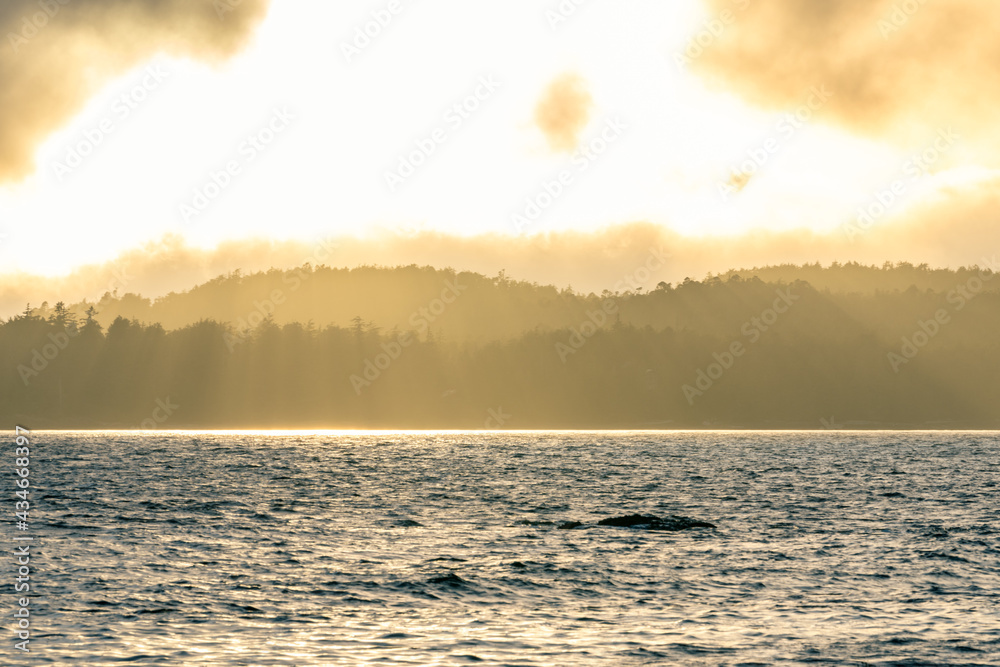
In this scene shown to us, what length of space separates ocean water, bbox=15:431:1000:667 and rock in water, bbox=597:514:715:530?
118cm

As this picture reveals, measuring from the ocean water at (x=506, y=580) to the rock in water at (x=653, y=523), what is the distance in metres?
1.18

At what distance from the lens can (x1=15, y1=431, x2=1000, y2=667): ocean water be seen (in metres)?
27.0

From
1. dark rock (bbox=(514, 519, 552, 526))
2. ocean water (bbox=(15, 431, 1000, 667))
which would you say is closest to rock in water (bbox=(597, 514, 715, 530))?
ocean water (bbox=(15, 431, 1000, 667))

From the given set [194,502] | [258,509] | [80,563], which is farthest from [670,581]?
[194,502]

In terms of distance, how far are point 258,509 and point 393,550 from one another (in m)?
24.6

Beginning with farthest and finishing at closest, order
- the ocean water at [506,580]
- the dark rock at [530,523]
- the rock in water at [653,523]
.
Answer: the dark rock at [530,523] < the rock in water at [653,523] < the ocean water at [506,580]

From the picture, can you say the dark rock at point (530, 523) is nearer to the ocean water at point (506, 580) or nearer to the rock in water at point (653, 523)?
the ocean water at point (506, 580)

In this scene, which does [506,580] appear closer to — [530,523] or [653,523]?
[653,523]

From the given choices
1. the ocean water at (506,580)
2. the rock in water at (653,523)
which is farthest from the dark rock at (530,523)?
the rock in water at (653,523)

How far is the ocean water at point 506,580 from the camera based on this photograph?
27000 millimetres

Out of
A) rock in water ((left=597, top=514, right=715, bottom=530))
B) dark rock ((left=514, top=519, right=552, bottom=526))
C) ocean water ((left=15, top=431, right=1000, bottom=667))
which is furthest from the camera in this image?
dark rock ((left=514, top=519, right=552, bottom=526))

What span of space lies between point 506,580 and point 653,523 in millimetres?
20360

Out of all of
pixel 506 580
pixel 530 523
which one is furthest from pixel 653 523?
pixel 506 580

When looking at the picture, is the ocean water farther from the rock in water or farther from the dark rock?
the rock in water
